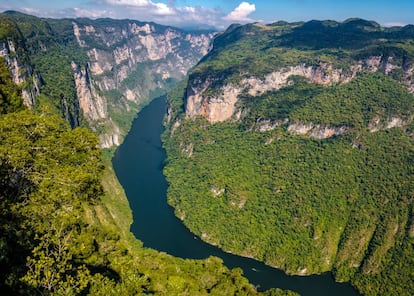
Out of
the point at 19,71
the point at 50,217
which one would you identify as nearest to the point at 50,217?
the point at 50,217

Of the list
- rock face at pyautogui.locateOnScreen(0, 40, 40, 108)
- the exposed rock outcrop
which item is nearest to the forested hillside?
rock face at pyautogui.locateOnScreen(0, 40, 40, 108)

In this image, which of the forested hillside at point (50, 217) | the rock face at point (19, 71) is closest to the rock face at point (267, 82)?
the rock face at point (19, 71)

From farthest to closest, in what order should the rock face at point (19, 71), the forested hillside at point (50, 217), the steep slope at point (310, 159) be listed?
the rock face at point (19, 71) → the steep slope at point (310, 159) → the forested hillside at point (50, 217)

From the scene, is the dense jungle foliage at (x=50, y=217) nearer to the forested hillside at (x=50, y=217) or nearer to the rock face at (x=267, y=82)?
the forested hillside at (x=50, y=217)

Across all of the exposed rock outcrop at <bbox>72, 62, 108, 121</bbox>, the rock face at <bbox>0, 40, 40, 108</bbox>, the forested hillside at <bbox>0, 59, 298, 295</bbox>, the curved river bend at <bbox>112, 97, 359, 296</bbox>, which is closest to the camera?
the forested hillside at <bbox>0, 59, 298, 295</bbox>

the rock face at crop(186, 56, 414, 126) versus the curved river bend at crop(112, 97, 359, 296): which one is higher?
the rock face at crop(186, 56, 414, 126)

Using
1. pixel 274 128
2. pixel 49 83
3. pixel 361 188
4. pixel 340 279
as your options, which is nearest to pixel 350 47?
pixel 274 128

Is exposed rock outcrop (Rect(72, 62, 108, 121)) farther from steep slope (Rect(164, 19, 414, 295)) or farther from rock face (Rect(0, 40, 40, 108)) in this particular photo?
rock face (Rect(0, 40, 40, 108))
